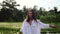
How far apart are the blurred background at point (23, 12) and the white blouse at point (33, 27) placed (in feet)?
0.20

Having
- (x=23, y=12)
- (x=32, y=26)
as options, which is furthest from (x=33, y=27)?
(x=23, y=12)

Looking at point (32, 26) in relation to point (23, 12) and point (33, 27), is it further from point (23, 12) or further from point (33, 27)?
point (23, 12)

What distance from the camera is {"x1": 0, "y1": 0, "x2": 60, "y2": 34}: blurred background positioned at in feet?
7.70

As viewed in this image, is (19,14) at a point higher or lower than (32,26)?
higher

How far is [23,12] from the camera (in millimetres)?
2365

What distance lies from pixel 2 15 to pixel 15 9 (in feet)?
0.70

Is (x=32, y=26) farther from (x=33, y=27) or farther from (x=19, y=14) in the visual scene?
(x=19, y=14)

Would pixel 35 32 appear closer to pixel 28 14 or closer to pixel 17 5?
pixel 28 14

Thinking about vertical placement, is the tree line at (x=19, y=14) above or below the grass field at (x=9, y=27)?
above

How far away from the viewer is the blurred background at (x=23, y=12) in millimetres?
2348

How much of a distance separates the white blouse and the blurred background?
61mm

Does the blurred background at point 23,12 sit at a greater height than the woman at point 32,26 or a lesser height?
greater

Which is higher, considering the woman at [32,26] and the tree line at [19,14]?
the tree line at [19,14]

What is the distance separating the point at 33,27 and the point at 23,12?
27 cm
